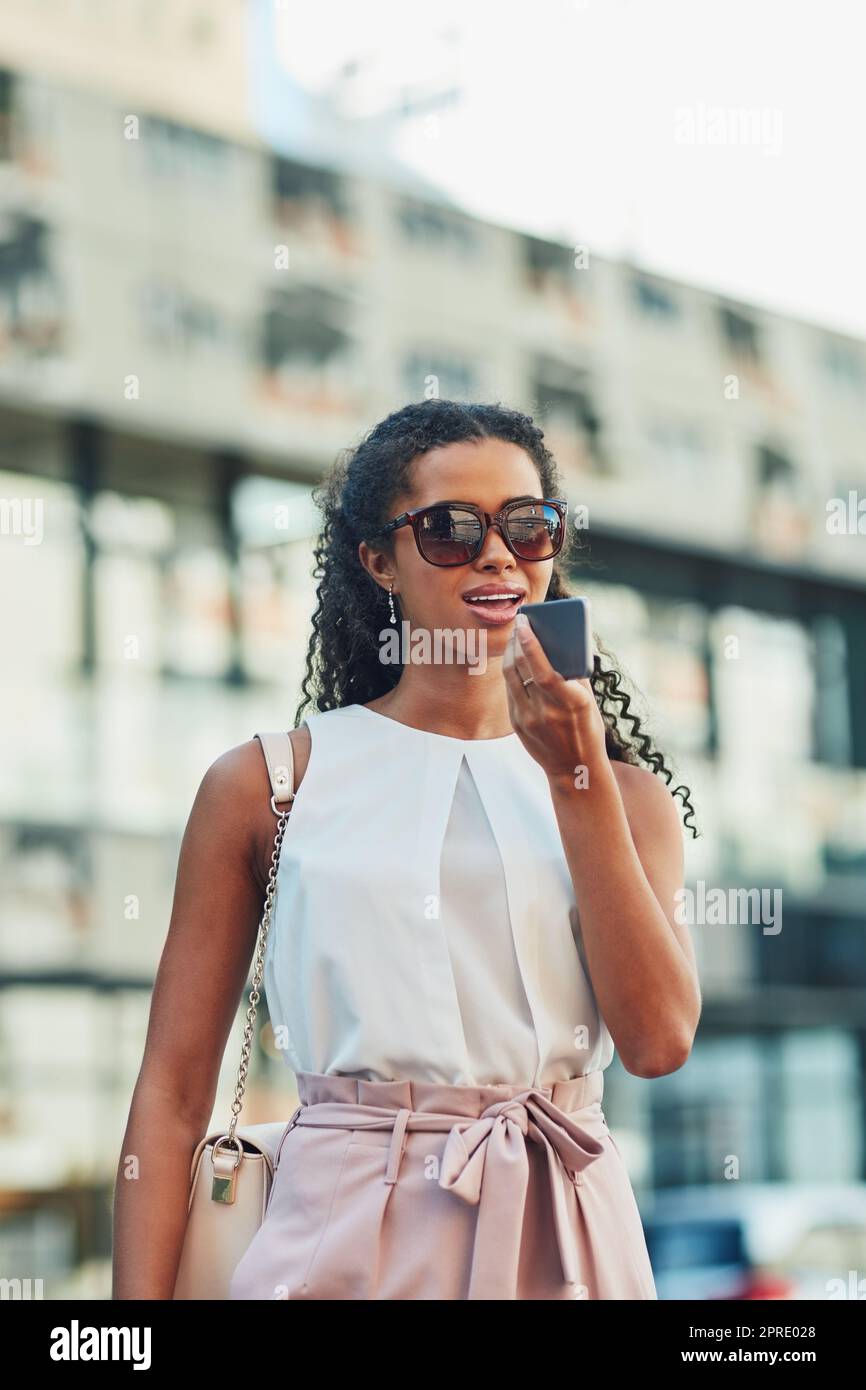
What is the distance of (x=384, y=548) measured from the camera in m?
2.69

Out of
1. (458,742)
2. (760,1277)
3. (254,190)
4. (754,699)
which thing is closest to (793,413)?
(754,699)

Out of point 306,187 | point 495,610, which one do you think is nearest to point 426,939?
point 495,610

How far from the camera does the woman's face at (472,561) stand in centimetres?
246

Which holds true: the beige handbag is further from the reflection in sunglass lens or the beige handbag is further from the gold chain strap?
the reflection in sunglass lens

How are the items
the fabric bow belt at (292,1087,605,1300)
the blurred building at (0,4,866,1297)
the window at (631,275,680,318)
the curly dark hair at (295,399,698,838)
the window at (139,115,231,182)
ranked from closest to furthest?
the fabric bow belt at (292,1087,605,1300)
the curly dark hair at (295,399,698,838)
the blurred building at (0,4,866,1297)
the window at (139,115,231,182)
the window at (631,275,680,318)

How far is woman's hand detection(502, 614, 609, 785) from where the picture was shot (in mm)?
2236

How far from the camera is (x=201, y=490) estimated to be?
52.5ft

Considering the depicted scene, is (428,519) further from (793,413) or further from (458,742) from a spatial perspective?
(793,413)

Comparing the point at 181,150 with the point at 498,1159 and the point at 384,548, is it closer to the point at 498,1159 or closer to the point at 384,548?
the point at 384,548

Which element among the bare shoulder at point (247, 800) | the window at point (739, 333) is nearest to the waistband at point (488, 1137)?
the bare shoulder at point (247, 800)

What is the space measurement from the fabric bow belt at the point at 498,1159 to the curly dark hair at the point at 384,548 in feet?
2.17

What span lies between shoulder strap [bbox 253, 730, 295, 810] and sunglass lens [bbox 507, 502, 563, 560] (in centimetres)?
42

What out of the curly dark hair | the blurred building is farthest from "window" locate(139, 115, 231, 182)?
the curly dark hair
